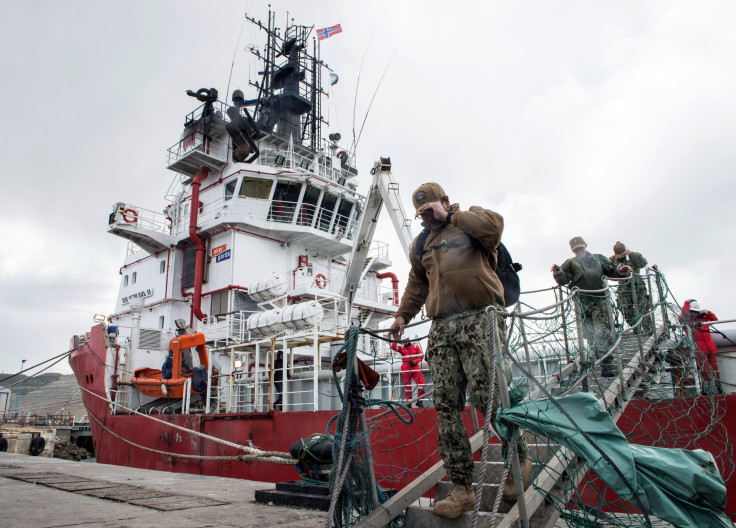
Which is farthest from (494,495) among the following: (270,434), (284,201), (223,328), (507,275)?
(284,201)

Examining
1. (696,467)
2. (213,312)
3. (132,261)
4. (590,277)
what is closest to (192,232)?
(213,312)

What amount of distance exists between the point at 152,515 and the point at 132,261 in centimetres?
1400

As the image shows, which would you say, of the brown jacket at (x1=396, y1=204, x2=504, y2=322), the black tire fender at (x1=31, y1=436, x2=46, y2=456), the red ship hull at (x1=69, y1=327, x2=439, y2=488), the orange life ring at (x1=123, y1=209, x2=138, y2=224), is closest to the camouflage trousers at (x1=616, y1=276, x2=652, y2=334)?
the red ship hull at (x1=69, y1=327, x2=439, y2=488)

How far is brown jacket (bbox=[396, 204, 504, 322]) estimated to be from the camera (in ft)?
9.06

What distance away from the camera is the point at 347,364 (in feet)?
9.17

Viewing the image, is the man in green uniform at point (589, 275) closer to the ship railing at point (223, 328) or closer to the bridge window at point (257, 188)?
the ship railing at point (223, 328)

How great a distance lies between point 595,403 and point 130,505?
3363mm

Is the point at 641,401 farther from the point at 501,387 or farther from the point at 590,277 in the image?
the point at 501,387

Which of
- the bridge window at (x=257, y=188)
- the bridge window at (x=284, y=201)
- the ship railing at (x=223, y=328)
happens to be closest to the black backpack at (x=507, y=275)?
the ship railing at (x=223, y=328)

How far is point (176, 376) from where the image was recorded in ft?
34.2

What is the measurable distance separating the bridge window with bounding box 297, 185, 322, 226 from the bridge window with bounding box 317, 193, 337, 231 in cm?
24

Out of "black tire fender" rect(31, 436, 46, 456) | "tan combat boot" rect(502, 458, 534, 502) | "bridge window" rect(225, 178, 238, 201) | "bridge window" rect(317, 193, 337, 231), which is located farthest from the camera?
"bridge window" rect(317, 193, 337, 231)

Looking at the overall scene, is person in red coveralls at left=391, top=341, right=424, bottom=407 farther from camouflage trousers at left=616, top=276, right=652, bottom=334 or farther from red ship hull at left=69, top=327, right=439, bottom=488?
camouflage trousers at left=616, top=276, right=652, bottom=334

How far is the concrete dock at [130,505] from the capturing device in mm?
3123
